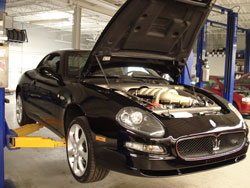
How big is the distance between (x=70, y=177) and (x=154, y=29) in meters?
1.63

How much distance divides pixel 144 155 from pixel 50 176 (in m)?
1.16

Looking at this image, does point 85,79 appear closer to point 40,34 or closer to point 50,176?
point 50,176

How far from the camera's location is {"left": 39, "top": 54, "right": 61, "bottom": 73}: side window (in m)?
2.96

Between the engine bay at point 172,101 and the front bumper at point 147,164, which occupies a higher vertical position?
the engine bay at point 172,101

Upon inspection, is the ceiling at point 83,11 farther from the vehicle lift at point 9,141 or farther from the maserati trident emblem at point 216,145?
the maserati trident emblem at point 216,145

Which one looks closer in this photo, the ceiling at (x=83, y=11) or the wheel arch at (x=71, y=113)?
the wheel arch at (x=71, y=113)

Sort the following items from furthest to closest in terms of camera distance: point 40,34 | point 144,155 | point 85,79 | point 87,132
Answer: point 40,34, point 85,79, point 87,132, point 144,155

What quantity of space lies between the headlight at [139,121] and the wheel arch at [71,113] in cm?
54

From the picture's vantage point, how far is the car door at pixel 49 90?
2730mm

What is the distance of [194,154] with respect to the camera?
6.30ft

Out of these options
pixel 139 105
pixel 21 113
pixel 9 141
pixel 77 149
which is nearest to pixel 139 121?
pixel 139 105

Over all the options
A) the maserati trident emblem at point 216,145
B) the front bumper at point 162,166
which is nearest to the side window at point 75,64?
the front bumper at point 162,166

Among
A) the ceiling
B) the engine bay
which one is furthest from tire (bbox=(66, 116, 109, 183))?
the ceiling

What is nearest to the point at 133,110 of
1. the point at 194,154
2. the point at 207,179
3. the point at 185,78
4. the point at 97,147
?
the point at 97,147
